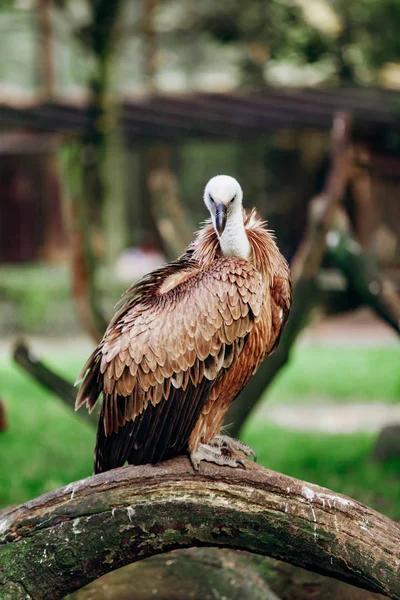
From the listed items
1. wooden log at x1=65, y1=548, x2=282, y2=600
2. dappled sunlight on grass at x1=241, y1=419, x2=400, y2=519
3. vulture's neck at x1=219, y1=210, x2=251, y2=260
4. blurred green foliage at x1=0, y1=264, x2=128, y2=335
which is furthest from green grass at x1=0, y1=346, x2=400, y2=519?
vulture's neck at x1=219, y1=210, x2=251, y2=260

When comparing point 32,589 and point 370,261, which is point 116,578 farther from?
point 370,261

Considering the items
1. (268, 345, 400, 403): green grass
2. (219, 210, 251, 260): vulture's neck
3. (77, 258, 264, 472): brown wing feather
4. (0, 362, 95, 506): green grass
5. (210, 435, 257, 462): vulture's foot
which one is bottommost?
(268, 345, 400, 403): green grass

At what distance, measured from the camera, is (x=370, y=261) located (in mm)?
5480

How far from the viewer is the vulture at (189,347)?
9.96ft

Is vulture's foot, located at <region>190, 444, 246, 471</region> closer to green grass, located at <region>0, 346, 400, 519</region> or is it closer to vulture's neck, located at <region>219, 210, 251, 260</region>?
vulture's neck, located at <region>219, 210, 251, 260</region>

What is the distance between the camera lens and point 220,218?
2.99 m

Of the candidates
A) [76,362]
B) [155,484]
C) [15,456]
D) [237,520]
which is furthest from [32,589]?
[76,362]

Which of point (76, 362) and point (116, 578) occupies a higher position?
point (116, 578)

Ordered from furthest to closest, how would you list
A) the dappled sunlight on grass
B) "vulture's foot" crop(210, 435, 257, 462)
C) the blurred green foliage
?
the blurred green foliage → the dappled sunlight on grass → "vulture's foot" crop(210, 435, 257, 462)

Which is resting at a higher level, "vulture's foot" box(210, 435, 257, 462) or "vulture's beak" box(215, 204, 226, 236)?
"vulture's beak" box(215, 204, 226, 236)

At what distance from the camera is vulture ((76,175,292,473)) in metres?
3.04

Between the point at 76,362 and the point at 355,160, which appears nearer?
the point at 355,160

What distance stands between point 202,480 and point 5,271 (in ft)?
37.0

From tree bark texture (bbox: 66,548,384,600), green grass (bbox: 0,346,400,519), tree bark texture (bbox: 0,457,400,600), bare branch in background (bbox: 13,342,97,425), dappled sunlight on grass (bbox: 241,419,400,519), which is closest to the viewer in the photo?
tree bark texture (bbox: 0,457,400,600)
